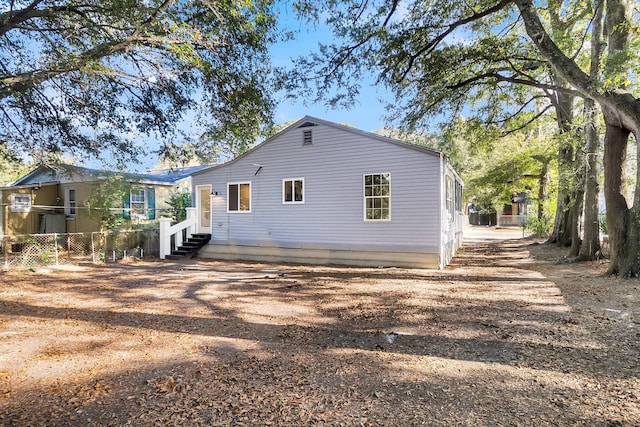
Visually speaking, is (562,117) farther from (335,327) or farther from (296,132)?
(335,327)

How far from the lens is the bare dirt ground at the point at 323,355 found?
8.88ft

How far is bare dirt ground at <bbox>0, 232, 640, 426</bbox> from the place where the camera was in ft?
8.88

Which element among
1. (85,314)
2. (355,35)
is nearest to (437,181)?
(355,35)

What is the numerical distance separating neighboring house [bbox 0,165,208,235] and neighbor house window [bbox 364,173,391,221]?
9.88 metres

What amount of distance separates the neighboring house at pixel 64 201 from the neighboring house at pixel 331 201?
146 inches

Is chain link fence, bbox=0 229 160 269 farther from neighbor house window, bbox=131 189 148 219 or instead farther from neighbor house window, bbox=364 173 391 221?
neighbor house window, bbox=364 173 391 221

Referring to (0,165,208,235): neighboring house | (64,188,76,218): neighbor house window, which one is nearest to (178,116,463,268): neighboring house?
(0,165,208,235): neighboring house

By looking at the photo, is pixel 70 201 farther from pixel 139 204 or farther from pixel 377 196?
pixel 377 196

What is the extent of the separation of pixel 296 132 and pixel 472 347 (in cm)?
997

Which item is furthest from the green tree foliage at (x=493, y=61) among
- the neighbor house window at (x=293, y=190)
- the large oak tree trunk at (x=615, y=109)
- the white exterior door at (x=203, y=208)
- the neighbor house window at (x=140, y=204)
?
the neighbor house window at (x=140, y=204)

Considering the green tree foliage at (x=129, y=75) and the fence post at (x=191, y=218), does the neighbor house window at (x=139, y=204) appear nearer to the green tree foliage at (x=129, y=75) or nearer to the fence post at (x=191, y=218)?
the fence post at (x=191, y=218)

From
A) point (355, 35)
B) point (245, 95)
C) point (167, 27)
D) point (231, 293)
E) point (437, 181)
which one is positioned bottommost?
point (231, 293)

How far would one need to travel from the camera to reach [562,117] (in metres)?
14.1

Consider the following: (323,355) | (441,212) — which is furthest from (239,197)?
(323,355)
